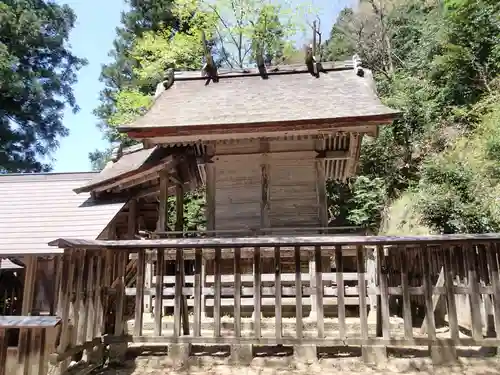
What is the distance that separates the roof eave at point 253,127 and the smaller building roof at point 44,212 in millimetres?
1635

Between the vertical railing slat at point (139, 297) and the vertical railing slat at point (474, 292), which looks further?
the vertical railing slat at point (139, 297)

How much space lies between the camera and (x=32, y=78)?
26.2 metres

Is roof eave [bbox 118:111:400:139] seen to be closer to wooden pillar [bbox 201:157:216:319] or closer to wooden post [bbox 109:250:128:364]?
wooden pillar [bbox 201:157:216:319]

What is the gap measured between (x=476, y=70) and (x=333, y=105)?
12.6 meters

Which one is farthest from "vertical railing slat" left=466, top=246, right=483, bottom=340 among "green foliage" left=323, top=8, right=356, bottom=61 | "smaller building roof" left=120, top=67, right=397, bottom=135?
"green foliage" left=323, top=8, right=356, bottom=61

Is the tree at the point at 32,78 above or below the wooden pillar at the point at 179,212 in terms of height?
above

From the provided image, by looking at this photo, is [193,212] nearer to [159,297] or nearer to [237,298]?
[159,297]

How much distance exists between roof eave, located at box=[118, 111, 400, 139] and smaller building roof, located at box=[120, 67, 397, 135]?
3 centimetres

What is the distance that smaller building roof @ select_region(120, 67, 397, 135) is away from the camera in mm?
7996

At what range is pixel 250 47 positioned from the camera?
22.5 meters

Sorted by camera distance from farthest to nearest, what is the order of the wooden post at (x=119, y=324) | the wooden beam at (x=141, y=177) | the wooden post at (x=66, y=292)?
the wooden beam at (x=141, y=177), the wooden post at (x=119, y=324), the wooden post at (x=66, y=292)

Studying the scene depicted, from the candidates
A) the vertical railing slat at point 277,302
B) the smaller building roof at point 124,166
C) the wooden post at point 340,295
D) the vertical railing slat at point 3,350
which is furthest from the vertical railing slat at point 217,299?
the smaller building roof at point 124,166

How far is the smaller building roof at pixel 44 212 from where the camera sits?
6344 mm

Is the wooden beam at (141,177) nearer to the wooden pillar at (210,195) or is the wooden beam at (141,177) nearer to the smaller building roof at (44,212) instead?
the smaller building roof at (44,212)
